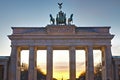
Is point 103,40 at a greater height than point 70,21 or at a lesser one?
lesser

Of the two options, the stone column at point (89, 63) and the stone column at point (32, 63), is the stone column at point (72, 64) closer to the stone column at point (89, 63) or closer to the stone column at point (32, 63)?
the stone column at point (89, 63)

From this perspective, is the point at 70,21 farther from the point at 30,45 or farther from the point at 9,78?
the point at 9,78

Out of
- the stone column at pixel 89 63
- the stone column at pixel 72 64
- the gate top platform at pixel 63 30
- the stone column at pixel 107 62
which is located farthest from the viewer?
the gate top platform at pixel 63 30

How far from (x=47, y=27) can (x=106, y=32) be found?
1307 centimetres

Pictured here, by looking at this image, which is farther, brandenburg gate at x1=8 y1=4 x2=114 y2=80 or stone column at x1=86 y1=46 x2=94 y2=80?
brandenburg gate at x1=8 y1=4 x2=114 y2=80

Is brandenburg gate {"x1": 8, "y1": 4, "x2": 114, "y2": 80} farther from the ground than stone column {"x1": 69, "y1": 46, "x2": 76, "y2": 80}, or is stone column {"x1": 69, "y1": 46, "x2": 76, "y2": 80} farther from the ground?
brandenburg gate {"x1": 8, "y1": 4, "x2": 114, "y2": 80}

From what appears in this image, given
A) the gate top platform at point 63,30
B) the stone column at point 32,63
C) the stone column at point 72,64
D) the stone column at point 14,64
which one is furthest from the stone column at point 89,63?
the stone column at point 14,64

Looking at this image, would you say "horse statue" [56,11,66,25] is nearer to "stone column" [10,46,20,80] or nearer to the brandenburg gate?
the brandenburg gate

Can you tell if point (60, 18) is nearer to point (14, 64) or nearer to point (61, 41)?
point (61, 41)

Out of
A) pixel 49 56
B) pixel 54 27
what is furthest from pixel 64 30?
pixel 49 56

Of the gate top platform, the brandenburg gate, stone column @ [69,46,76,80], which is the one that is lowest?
stone column @ [69,46,76,80]

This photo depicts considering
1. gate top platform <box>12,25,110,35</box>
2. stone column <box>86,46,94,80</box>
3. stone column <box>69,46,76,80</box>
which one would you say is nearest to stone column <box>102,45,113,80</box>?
stone column <box>86,46,94,80</box>

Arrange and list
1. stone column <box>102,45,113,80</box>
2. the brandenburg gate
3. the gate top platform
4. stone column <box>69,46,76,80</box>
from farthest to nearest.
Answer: the gate top platform → the brandenburg gate → stone column <box>69,46,76,80</box> → stone column <box>102,45,113,80</box>

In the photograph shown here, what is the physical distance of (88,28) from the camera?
71.9 meters
